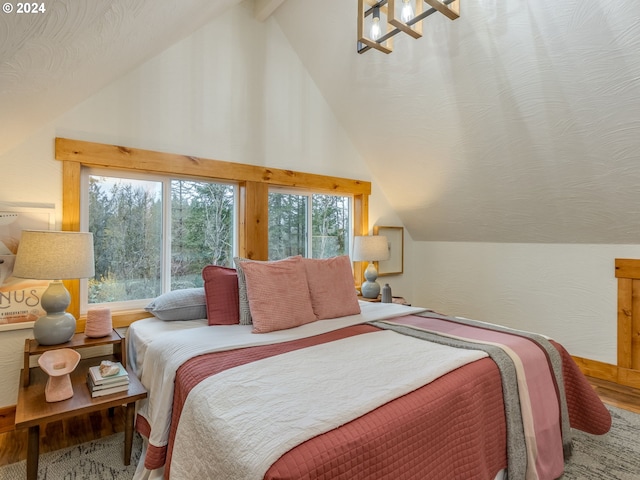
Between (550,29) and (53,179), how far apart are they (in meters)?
3.13

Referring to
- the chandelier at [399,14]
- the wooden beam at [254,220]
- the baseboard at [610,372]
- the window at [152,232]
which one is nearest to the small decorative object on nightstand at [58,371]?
the window at [152,232]

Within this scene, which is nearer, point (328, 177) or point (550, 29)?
point (550, 29)

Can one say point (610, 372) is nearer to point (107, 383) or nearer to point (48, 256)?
point (107, 383)

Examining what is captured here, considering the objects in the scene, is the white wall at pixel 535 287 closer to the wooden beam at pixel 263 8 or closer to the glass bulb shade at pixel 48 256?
the wooden beam at pixel 263 8

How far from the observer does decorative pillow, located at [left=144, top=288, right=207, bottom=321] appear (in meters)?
2.24

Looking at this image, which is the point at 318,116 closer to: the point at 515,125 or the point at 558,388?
the point at 515,125

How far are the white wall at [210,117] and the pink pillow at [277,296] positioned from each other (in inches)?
48.0

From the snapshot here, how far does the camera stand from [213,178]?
2840 millimetres

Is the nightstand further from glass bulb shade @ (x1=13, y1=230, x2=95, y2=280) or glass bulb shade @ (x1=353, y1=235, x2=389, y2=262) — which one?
glass bulb shade @ (x1=353, y1=235, x2=389, y2=262)

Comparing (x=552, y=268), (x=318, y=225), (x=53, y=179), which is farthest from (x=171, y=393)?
(x=552, y=268)

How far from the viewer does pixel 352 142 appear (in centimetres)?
371

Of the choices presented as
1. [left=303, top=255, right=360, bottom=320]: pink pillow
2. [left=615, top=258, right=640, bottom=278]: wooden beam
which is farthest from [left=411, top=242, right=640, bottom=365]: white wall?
[left=303, top=255, right=360, bottom=320]: pink pillow

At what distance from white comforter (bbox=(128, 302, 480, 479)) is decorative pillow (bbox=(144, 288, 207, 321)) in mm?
61

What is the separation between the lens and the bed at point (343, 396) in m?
1.00
